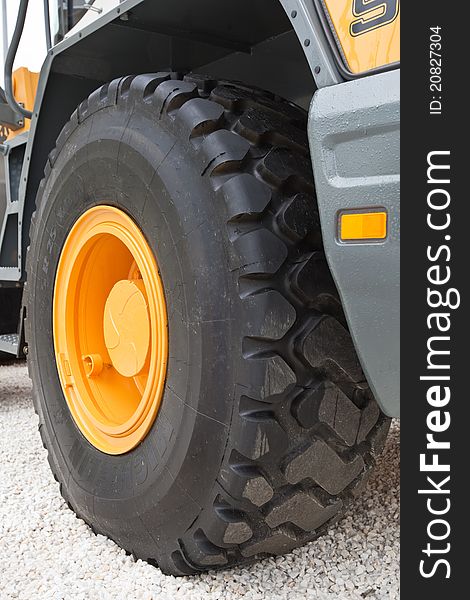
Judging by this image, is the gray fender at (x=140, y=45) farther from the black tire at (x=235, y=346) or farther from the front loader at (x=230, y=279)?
the black tire at (x=235, y=346)

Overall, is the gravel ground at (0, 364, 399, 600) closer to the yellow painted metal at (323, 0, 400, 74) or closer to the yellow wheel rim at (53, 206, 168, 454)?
the yellow wheel rim at (53, 206, 168, 454)

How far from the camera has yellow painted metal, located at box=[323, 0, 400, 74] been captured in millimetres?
1094

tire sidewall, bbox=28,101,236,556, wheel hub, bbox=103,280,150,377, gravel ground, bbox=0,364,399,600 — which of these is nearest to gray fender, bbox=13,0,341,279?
tire sidewall, bbox=28,101,236,556

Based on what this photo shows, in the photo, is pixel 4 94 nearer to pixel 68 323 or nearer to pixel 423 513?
pixel 68 323

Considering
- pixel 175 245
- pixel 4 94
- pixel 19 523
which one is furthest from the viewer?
pixel 4 94

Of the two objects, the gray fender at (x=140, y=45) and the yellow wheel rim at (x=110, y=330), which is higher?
the gray fender at (x=140, y=45)

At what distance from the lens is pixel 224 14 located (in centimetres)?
174

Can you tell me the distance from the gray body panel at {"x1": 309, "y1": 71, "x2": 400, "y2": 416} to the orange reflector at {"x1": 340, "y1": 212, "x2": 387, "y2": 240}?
0.04 feet

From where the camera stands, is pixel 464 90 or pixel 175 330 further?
pixel 175 330

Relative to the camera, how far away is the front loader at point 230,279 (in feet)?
3.79

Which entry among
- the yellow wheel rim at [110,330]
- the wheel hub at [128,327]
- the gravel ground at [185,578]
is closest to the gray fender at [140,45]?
the yellow wheel rim at [110,330]

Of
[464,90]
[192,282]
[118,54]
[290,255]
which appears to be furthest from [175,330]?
[118,54]

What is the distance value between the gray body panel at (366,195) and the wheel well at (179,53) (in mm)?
655

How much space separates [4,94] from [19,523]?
1.54 metres
